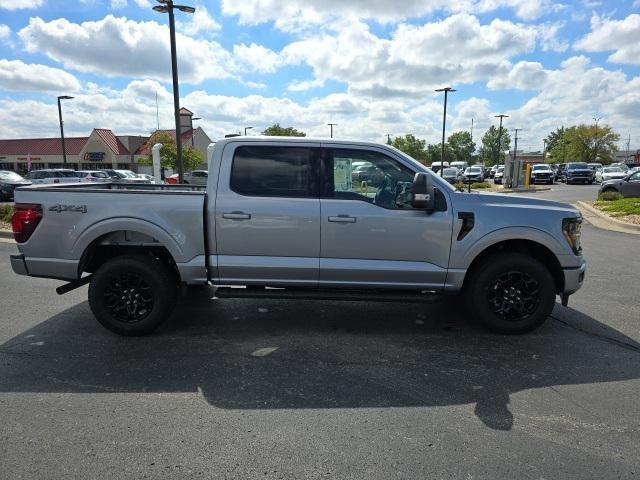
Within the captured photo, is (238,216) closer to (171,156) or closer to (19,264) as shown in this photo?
(19,264)

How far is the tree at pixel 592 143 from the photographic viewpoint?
7656cm

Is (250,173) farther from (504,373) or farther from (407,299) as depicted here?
(504,373)

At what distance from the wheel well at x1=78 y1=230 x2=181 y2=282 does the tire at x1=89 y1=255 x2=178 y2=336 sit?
133mm

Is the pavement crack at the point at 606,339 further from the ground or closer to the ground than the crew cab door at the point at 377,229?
closer to the ground

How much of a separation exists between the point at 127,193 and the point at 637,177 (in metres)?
20.2

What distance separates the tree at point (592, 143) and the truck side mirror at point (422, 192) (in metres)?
85.6

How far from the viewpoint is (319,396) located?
3.53 meters

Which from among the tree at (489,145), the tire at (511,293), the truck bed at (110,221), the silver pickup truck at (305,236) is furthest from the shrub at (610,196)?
the tree at (489,145)

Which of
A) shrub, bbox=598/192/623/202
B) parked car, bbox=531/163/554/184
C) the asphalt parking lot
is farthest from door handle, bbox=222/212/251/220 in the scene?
parked car, bbox=531/163/554/184

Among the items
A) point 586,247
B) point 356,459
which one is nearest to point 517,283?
point 356,459

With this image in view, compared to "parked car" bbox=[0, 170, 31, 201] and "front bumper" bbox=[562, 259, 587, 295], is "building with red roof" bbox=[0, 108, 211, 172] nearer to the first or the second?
"parked car" bbox=[0, 170, 31, 201]

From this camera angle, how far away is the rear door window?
4586mm

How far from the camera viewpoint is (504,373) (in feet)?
12.9

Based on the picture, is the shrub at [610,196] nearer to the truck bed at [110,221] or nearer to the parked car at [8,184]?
the truck bed at [110,221]
